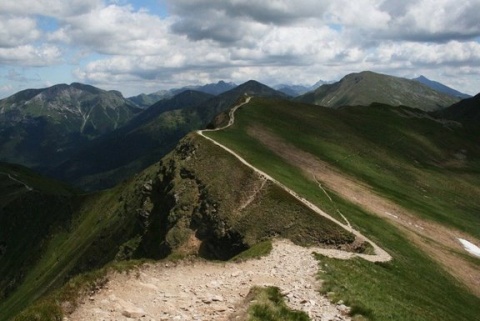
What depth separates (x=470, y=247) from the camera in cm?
6103

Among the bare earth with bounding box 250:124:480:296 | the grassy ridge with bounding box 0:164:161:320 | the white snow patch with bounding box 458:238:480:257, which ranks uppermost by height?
the bare earth with bounding box 250:124:480:296

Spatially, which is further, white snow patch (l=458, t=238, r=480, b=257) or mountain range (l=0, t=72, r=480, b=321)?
white snow patch (l=458, t=238, r=480, b=257)

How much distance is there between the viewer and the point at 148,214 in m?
73.4

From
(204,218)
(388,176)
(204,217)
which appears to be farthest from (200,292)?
(388,176)

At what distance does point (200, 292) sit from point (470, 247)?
1964 inches

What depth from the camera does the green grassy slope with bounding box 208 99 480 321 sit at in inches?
1253

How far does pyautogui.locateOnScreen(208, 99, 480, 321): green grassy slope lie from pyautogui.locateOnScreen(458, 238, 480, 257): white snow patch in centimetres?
472

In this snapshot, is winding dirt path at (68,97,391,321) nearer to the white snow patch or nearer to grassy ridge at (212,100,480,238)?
→ the white snow patch

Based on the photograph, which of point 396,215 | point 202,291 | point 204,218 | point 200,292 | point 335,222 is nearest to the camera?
point 200,292

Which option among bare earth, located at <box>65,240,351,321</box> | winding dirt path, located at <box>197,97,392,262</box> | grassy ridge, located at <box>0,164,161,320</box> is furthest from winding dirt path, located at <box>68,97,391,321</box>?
grassy ridge, located at <box>0,164,161,320</box>

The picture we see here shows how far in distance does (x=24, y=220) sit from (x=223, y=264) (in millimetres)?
174003

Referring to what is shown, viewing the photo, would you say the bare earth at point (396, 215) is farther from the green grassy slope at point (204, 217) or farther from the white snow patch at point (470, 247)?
the green grassy slope at point (204, 217)

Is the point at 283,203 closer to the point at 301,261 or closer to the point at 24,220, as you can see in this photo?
the point at 301,261

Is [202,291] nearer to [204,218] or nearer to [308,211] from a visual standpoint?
[308,211]
